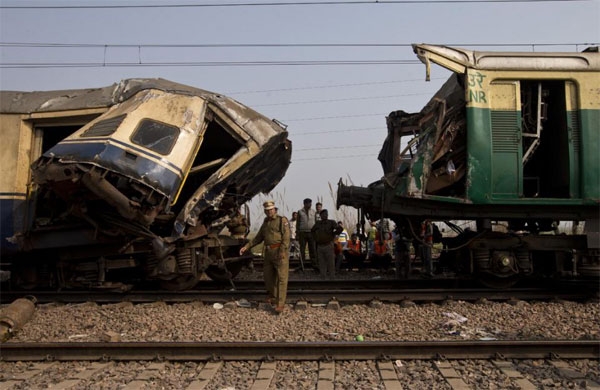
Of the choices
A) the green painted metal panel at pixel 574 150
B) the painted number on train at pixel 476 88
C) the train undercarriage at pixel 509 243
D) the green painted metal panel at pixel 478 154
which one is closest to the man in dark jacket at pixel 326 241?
the train undercarriage at pixel 509 243

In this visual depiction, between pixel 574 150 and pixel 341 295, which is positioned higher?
pixel 574 150

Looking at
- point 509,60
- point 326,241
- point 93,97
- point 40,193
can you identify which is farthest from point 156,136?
point 509,60

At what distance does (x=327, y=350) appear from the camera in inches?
201

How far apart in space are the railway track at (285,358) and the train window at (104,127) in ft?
9.16

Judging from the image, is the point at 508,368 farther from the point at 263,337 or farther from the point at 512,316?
the point at 263,337

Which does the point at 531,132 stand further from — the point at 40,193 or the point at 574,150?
the point at 40,193

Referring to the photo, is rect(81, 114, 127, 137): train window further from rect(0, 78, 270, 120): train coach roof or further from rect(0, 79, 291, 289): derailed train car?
rect(0, 78, 270, 120): train coach roof

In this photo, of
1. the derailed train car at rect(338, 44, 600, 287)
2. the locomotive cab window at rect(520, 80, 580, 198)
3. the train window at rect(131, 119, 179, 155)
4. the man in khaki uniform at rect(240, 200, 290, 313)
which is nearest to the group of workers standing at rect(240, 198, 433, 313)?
the man in khaki uniform at rect(240, 200, 290, 313)

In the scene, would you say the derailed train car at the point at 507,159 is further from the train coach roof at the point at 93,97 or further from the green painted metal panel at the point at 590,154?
the train coach roof at the point at 93,97

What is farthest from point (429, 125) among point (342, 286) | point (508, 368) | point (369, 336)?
point (508, 368)

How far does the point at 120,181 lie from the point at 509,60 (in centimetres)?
604

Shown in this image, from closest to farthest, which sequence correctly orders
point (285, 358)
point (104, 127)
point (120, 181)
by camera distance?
point (285, 358), point (120, 181), point (104, 127)

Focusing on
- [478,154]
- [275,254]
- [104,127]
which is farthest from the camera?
[478,154]

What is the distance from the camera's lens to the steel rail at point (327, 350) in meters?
5.02
